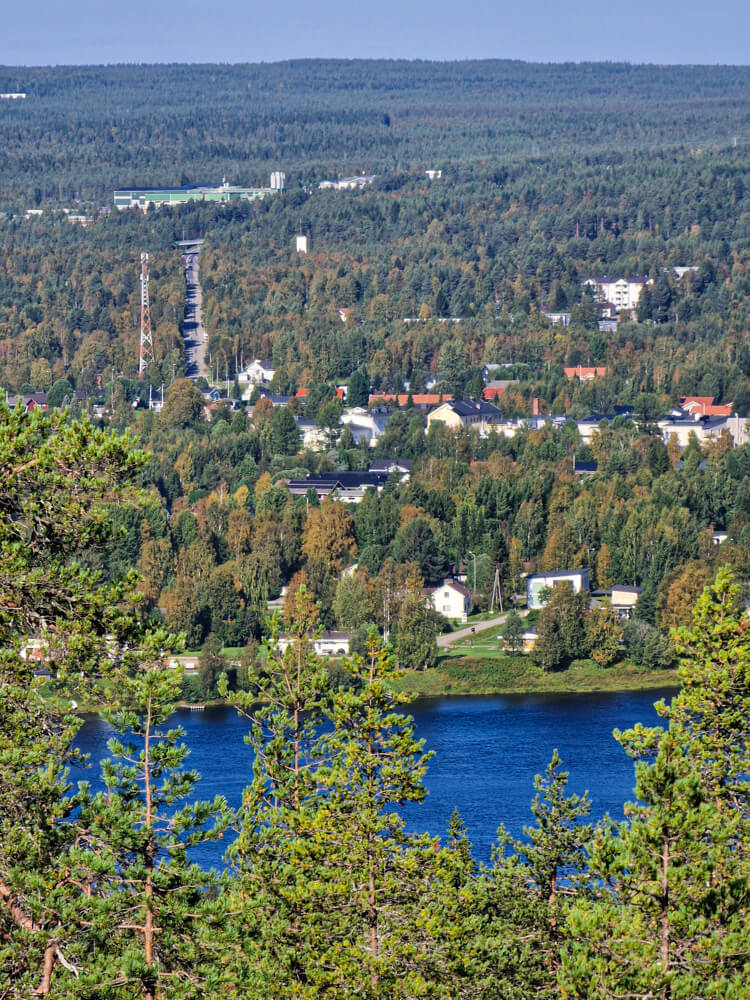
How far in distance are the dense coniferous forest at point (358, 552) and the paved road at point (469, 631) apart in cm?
64

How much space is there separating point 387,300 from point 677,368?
46.9 ft

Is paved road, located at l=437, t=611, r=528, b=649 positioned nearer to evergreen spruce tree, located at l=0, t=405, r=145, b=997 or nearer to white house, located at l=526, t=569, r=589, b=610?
white house, located at l=526, t=569, r=589, b=610

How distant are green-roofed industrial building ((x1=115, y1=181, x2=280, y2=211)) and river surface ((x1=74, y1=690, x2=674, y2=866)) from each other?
5423 cm

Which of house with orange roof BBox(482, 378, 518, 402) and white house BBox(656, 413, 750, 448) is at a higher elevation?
white house BBox(656, 413, 750, 448)

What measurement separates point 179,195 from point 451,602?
178ft

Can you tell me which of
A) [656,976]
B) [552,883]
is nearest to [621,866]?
[656,976]

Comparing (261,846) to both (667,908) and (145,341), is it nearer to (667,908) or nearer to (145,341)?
(667,908)

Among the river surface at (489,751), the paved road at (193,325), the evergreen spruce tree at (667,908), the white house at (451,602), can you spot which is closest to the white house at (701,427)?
the white house at (451,602)

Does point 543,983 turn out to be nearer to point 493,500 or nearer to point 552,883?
point 552,883

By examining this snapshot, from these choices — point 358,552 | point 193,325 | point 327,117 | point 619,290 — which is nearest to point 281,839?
point 358,552

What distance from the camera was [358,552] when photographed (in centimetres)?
2795

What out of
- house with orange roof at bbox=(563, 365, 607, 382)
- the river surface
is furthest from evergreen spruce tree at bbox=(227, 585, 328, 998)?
house with orange roof at bbox=(563, 365, 607, 382)

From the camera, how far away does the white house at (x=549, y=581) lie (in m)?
26.3

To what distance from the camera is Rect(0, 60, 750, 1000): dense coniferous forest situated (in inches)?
251
